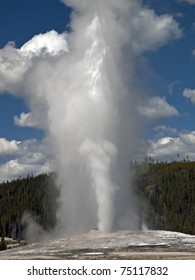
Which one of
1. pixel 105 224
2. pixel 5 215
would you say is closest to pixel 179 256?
pixel 105 224

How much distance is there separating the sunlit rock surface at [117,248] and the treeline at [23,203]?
59.1 m

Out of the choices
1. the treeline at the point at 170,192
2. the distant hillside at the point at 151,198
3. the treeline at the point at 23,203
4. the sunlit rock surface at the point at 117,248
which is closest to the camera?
the sunlit rock surface at the point at 117,248

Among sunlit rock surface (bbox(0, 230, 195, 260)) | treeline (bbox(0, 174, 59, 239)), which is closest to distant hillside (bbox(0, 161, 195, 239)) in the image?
treeline (bbox(0, 174, 59, 239))

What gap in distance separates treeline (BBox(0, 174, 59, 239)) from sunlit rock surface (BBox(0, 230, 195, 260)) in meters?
59.1

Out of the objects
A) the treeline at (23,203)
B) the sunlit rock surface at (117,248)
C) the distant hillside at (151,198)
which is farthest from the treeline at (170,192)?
the sunlit rock surface at (117,248)

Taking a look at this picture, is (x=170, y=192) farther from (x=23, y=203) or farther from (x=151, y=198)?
(x=23, y=203)

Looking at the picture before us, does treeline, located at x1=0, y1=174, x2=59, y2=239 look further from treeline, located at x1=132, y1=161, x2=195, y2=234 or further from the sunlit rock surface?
the sunlit rock surface

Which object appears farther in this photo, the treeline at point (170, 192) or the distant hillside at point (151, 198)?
the treeline at point (170, 192)

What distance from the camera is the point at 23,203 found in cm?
12331

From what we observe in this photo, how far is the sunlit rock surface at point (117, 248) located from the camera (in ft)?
64.3

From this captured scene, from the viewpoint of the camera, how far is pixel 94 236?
28297 millimetres

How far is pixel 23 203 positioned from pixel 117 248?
336 ft

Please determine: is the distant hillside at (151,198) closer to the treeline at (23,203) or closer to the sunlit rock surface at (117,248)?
the treeline at (23,203)
